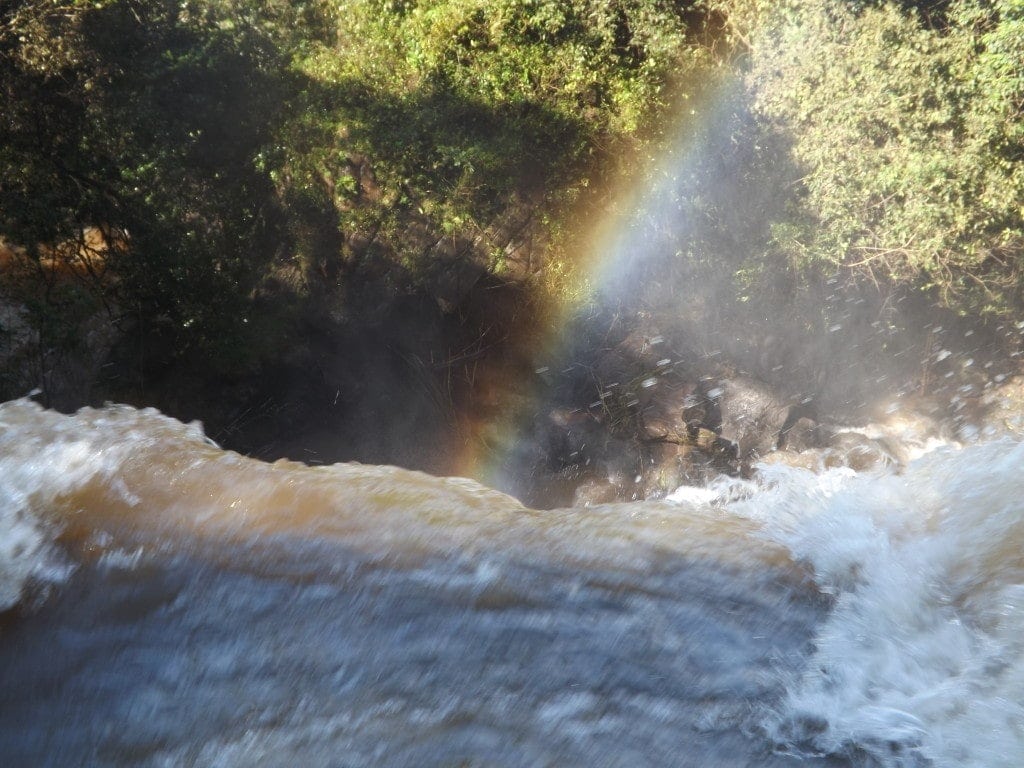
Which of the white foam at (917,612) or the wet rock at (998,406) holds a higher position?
the wet rock at (998,406)

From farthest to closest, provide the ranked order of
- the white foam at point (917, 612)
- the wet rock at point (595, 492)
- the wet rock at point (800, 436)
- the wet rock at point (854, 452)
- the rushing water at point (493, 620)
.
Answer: the wet rock at point (595, 492) < the wet rock at point (800, 436) < the wet rock at point (854, 452) < the rushing water at point (493, 620) < the white foam at point (917, 612)

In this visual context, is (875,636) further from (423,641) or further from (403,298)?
(403,298)

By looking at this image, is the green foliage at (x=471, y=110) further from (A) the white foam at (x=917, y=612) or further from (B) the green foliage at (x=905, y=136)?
(A) the white foam at (x=917, y=612)

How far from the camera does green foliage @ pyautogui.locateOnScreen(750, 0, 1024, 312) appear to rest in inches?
242

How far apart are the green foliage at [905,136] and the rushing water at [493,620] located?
405 centimetres

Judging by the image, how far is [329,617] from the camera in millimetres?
2723

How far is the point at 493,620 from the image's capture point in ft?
8.70

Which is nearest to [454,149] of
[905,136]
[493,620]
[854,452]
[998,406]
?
[905,136]

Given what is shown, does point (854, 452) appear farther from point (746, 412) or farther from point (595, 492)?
point (595, 492)

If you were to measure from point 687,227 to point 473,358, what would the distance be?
89.1 inches

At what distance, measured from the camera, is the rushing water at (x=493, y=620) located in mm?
2273

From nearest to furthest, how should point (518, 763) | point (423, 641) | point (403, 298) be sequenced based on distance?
point (518, 763), point (423, 641), point (403, 298)

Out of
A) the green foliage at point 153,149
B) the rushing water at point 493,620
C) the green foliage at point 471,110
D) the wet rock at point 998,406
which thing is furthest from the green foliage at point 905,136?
the green foliage at point 153,149

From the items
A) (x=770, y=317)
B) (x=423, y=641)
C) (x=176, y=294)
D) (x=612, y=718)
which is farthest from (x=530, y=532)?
(x=176, y=294)
